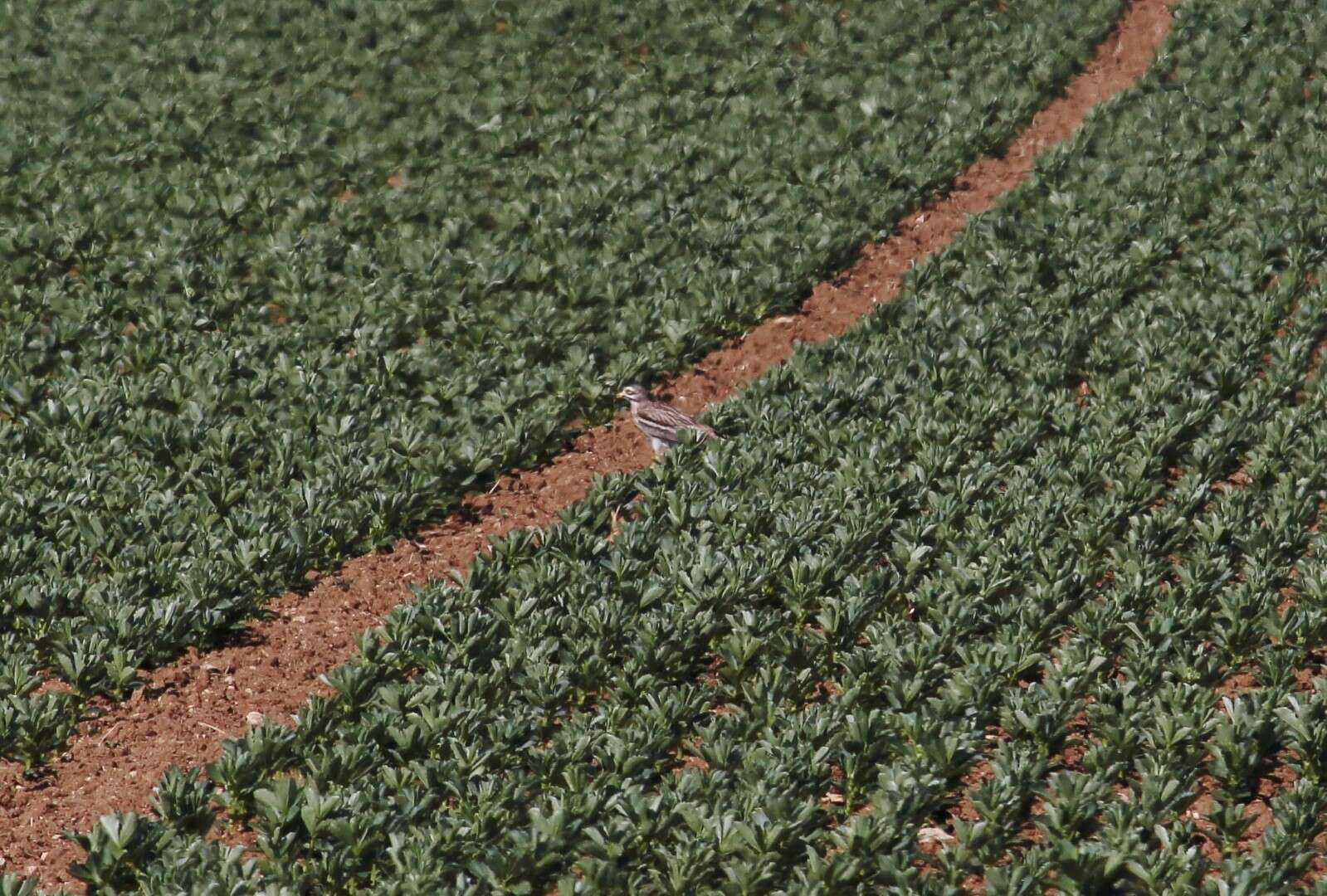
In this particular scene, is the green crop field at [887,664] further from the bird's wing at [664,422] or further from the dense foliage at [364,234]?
the dense foliage at [364,234]

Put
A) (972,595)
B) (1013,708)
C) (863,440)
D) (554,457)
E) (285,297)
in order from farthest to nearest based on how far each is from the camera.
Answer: (285,297) < (554,457) < (863,440) < (972,595) < (1013,708)

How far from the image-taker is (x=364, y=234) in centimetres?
1603

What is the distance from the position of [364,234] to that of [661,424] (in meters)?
5.26

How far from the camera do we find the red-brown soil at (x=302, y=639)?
8.49 m

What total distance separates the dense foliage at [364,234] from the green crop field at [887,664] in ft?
5.23

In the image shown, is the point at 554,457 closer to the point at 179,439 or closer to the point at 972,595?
the point at 179,439

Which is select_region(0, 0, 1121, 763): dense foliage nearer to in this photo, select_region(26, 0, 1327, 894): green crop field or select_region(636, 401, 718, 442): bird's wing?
select_region(636, 401, 718, 442): bird's wing

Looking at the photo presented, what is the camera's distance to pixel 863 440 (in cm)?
1172

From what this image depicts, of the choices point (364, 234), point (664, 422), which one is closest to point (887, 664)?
point (664, 422)

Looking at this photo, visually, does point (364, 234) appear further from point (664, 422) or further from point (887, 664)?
point (887, 664)

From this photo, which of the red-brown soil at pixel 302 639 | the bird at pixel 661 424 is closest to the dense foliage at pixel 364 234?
the red-brown soil at pixel 302 639

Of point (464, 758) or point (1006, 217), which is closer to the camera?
point (464, 758)

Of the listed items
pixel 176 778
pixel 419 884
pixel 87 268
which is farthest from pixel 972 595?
pixel 87 268

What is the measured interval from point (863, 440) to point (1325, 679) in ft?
12.6
